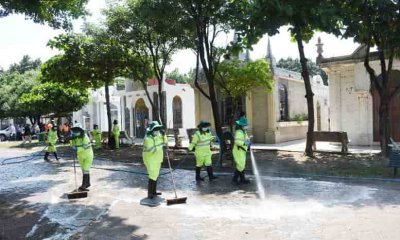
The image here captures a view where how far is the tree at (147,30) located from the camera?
15.8 m

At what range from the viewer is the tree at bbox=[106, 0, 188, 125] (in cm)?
1580

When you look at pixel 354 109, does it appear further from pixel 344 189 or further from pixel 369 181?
pixel 344 189

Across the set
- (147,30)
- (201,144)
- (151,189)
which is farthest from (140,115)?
(151,189)

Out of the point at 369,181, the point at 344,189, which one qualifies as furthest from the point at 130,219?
the point at 369,181

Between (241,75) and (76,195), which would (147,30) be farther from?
(76,195)

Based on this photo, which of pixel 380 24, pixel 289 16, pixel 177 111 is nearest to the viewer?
pixel 289 16

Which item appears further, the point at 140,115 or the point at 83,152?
the point at 140,115

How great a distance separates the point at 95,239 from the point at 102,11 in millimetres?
14783

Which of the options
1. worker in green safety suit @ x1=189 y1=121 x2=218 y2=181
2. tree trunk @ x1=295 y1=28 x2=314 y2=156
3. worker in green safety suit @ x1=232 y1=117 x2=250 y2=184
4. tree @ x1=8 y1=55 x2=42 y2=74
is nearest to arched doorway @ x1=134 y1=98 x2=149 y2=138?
tree trunk @ x1=295 y1=28 x2=314 y2=156

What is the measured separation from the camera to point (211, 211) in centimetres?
772

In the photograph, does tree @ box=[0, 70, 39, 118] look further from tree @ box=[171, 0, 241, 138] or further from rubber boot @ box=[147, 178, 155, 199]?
rubber boot @ box=[147, 178, 155, 199]

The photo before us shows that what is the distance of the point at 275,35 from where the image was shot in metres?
7.53

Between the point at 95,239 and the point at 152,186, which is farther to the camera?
the point at 152,186

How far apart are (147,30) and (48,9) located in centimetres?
638
